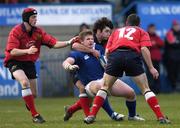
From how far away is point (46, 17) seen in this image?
88.7ft

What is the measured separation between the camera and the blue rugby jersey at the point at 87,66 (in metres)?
15.1

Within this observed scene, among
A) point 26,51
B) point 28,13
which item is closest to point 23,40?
point 28,13

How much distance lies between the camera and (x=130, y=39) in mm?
14000

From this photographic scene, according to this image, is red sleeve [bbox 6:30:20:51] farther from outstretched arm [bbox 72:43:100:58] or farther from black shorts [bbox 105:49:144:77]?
black shorts [bbox 105:49:144:77]

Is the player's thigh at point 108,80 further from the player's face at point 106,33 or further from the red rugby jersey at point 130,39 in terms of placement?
the player's face at point 106,33

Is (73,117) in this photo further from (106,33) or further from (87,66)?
(106,33)

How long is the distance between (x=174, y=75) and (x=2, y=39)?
627cm

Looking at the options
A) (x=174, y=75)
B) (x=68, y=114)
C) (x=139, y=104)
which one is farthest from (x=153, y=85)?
(x=68, y=114)

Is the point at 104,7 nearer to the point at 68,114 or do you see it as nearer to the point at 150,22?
the point at 150,22

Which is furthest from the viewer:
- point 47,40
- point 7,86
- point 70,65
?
point 7,86

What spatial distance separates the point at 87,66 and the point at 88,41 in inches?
19.6

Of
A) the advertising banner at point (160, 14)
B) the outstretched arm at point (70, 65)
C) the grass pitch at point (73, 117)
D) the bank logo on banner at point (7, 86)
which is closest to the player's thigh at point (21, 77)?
the grass pitch at point (73, 117)

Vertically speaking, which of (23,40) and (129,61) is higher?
(23,40)

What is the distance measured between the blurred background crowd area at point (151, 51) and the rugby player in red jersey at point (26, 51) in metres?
10.2
